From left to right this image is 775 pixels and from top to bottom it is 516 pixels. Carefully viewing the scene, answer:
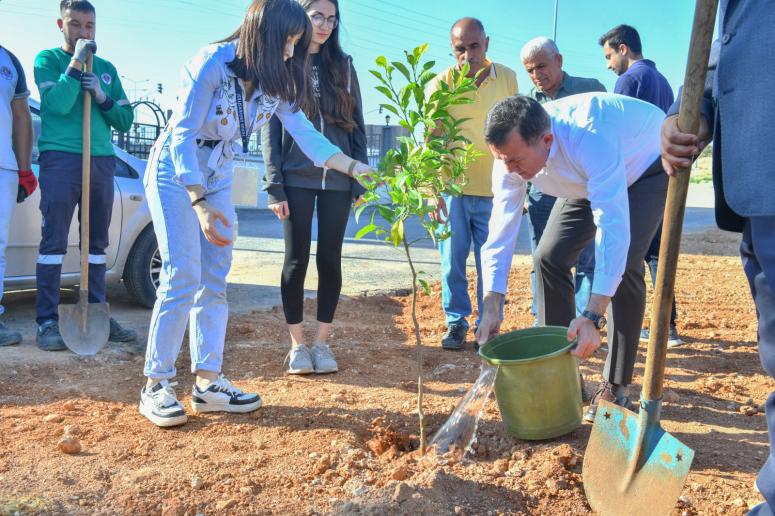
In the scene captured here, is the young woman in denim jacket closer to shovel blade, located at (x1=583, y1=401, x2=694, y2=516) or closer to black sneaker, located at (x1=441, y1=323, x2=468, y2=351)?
shovel blade, located at (x1=583, y1=401, x2=694, y2=516)

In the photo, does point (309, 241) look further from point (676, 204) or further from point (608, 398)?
point (676, 204)

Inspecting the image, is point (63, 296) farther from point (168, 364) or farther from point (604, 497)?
point (604, 497)

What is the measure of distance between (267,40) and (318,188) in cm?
111

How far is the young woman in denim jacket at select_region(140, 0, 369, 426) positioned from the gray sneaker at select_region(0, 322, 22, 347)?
5.54ft

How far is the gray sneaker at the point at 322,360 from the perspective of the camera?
4.14m

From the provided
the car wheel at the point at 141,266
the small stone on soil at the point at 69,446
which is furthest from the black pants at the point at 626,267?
the car wheel at the point at 141,266

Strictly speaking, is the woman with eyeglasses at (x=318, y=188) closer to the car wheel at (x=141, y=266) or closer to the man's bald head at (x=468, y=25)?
the man's bald head at (x=468, y=25)

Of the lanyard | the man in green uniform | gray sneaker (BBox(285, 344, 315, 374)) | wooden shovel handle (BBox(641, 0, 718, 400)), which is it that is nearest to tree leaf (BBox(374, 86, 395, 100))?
the lanyard

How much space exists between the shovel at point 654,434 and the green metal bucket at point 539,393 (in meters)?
0.40

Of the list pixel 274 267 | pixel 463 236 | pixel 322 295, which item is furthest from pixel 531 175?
pixel 274 267

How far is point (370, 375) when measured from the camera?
13.8 ft

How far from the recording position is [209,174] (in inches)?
126

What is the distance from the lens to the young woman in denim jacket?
2.99 m

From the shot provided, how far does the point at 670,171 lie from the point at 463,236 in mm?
2758
